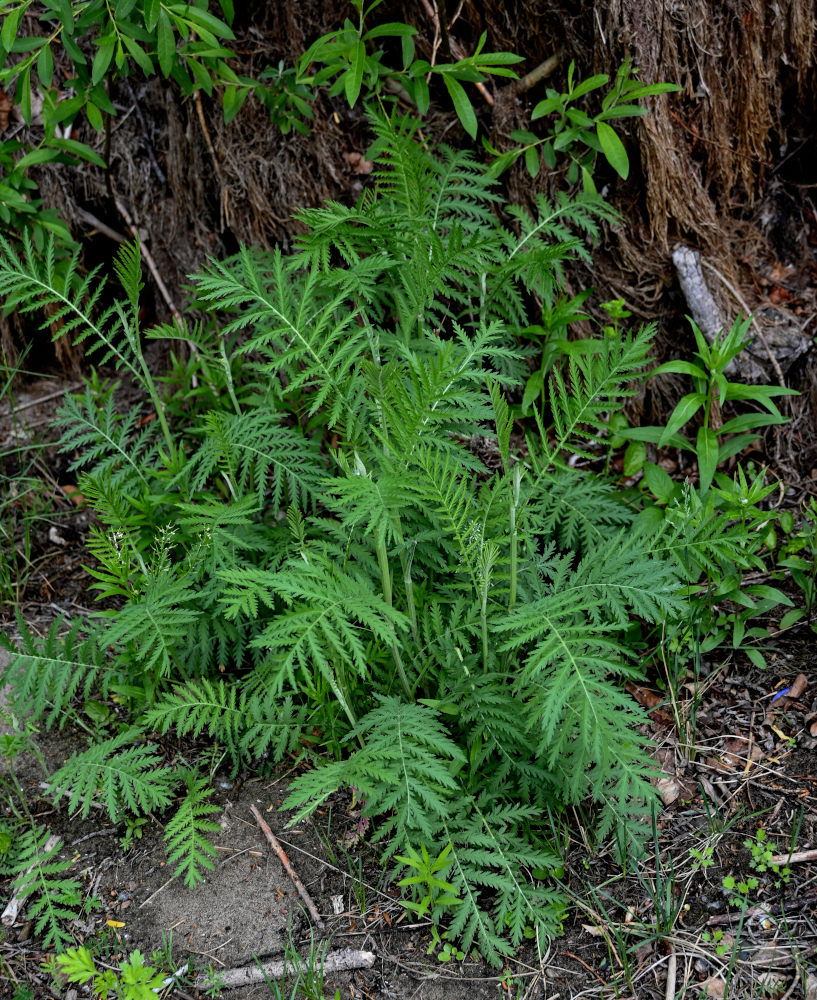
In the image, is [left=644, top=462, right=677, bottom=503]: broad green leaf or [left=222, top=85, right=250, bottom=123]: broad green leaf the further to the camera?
[left=222, top=85, right=250, bottom=123]: broad green leaf

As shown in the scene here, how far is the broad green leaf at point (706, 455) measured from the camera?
3010 millimetres

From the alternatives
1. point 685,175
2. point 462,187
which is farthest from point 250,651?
point 685,175

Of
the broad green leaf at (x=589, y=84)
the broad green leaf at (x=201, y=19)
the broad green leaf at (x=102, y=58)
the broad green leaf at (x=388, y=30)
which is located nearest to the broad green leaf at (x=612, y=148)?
the broad green leaf at (x=589, y=84)

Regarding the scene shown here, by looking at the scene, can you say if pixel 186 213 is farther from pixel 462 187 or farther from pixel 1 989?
pixel 1 989

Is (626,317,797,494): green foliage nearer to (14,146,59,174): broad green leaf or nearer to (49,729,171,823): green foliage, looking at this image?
(49,729,171,823): green foliage

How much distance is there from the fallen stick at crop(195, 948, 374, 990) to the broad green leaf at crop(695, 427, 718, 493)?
182cm

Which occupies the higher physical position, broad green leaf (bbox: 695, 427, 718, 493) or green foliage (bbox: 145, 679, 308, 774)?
broad green leaf (bbox: 695, 427, 718, 493)

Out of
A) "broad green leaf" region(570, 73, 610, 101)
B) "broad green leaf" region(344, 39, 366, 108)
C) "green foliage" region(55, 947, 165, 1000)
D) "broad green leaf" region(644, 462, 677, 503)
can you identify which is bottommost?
"green foliage" region(55, 947, 165, 1000)

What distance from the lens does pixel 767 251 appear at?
3619mm

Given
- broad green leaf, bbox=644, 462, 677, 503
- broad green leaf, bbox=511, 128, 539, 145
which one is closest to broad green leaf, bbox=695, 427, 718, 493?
broad green leaf, bbox=644, 462, 677, 503

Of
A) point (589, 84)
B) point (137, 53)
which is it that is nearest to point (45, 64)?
point (137, 53)

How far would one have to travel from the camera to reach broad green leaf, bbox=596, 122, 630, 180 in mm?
3074

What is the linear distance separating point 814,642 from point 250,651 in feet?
6.09

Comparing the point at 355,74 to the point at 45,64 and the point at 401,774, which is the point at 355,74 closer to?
the point at 45,64
